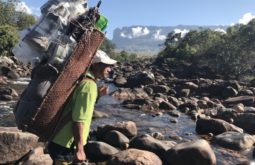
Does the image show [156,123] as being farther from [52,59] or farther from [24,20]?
[24,20]

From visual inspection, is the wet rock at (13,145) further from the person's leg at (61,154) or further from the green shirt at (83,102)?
the green shirt at (83,102)

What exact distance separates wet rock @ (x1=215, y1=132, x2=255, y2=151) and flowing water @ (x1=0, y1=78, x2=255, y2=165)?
18cm

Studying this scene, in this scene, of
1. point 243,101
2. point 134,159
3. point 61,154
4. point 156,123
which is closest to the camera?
point 61,154

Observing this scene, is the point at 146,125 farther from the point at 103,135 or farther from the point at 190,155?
the point at 190,155

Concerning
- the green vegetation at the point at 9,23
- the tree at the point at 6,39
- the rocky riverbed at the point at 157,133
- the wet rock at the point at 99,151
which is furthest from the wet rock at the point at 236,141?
the tree at the point at 6,39

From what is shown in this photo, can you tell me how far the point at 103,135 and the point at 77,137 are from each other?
8846mm

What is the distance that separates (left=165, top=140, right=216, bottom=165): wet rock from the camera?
9.95m

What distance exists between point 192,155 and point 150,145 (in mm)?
1353

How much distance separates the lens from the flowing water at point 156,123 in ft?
39.0

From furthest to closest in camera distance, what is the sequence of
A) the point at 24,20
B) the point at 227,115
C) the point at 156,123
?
the point at 24,20
the point at 227,115
the point at 156,123

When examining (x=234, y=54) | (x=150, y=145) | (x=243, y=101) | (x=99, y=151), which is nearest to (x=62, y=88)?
(x=99, y=151)

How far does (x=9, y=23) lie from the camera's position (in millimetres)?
60531

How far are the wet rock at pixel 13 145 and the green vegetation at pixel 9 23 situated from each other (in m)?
26.3

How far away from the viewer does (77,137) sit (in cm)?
409
